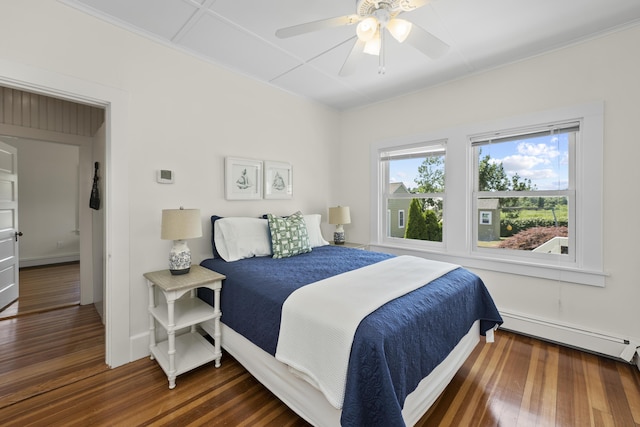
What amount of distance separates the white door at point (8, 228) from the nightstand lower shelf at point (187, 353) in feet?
7.68

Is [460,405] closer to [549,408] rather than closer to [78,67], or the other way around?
[549,408]

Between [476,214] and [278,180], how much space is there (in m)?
2.25

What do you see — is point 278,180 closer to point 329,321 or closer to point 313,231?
point 313,231

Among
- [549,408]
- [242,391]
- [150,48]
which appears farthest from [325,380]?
[150,48]

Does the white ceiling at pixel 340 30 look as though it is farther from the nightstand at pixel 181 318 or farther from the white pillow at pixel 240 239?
the nightstand at pixel 181 318

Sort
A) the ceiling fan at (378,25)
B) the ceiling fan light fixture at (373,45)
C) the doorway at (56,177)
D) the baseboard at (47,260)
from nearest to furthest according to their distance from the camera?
the ceiling fan at (378,25) < the ceiling fan light fixture at (373,45) < the doorway at (56,177) < the baseboard at (47,260)

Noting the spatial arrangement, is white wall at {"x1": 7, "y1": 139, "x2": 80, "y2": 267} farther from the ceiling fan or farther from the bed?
the ceiling fan

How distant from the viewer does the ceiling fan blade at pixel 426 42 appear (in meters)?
1.63

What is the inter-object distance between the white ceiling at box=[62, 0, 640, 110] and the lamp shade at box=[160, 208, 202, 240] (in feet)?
4.80

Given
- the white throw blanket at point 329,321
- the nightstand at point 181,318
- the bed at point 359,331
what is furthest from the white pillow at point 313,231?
the white throw blanket at point 329,321

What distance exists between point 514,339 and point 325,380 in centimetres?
223

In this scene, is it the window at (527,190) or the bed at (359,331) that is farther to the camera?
the window at (527,190)

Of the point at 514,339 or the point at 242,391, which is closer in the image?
the point at 242,391

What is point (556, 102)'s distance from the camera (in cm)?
246
